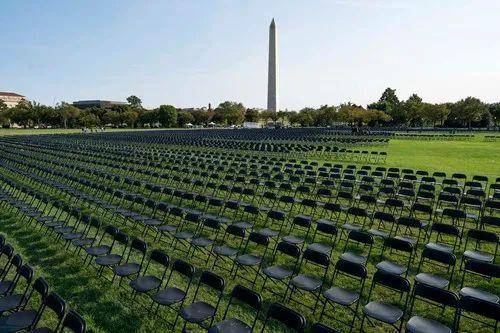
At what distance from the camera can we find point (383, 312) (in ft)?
15.2

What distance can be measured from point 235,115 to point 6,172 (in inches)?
3263

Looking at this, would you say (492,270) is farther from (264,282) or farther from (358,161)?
(358,161)

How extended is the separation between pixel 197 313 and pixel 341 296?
191 centimetres

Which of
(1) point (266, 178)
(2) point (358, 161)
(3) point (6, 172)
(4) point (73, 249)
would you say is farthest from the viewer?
(2) point (358, 161)

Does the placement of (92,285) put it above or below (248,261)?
below

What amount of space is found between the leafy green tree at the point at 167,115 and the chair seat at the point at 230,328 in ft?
293

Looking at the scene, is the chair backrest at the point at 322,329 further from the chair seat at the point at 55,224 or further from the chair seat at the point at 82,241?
the chair seat at the point at 55,224

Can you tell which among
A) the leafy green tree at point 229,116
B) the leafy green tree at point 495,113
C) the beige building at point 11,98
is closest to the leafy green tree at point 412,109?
the leafy green tree at point 495,113

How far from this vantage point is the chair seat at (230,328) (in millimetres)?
4297

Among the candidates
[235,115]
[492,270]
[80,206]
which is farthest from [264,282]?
[235,115]

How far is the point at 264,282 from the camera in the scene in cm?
619

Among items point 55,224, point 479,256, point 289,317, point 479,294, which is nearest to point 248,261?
point 289,317

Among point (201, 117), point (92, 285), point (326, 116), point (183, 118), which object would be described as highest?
point (326, 116)

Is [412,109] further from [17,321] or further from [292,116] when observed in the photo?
[17,321]
